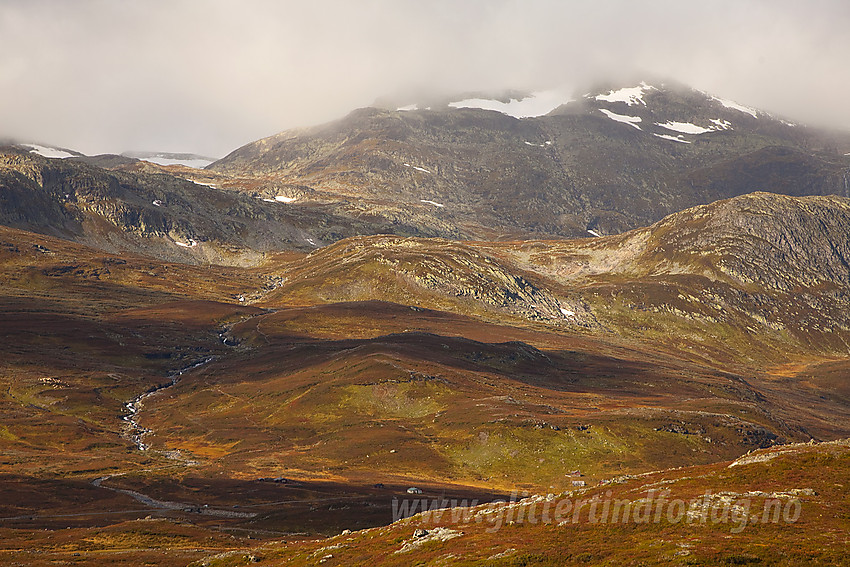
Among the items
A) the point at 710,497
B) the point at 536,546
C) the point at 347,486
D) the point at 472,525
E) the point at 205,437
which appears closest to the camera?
the point at 536,546

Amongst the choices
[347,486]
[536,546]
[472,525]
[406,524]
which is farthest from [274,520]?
[536,546]

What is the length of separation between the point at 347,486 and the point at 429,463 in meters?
23.4

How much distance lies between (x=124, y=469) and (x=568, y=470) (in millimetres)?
80295

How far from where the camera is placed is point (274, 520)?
90250 mm

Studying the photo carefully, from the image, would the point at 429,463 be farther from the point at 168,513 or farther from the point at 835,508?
the point at 835,508

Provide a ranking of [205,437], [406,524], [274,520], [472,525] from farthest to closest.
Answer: [205,437] → [274,520] → [406,524] → [472,525]

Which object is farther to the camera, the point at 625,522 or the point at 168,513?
the point at 168,513

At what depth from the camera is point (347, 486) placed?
111m

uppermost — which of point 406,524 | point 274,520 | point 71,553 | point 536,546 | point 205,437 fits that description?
point 536,546

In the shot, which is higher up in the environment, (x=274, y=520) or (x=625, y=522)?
(x=625, y=522)

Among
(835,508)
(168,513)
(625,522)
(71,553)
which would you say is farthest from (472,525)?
(168,513)

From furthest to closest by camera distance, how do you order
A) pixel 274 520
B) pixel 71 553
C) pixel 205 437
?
1. pixel 205 437
2. pixel 274 520
3. pixel 71 553

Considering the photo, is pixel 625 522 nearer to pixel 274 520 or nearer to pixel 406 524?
pixel 406 524

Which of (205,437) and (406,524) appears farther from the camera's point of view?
(205,437)
